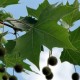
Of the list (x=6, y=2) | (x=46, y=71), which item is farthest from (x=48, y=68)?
(x=6, y=2)

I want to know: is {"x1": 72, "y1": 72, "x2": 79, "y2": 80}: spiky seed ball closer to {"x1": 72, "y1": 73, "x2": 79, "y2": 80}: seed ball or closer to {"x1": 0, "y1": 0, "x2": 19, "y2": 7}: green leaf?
{"x1": 72, "y1": 73, "x2": 79, "y2": 80}: seed ball

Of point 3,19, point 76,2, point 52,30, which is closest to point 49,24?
point 52,30

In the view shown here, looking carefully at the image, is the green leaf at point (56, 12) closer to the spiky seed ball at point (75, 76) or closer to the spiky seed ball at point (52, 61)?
the spiky seed ball at point (52, 61)

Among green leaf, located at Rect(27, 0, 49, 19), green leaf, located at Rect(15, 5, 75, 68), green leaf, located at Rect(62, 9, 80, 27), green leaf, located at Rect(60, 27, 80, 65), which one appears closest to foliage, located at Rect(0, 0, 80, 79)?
green leaf, located at Rect(15, 5, 75, 68)

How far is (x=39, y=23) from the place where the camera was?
2012 millimetres

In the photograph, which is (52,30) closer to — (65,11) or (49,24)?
(49,24)

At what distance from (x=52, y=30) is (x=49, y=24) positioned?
49 mm

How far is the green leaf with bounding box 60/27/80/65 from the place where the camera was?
Answer: 91.6 inches

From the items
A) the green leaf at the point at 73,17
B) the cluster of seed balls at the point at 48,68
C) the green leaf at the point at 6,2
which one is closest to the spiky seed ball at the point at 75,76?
the cluster of seed balls at the point at 48,68

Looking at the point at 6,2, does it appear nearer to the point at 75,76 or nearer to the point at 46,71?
the point at 46,71

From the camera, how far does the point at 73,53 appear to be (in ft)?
8.18

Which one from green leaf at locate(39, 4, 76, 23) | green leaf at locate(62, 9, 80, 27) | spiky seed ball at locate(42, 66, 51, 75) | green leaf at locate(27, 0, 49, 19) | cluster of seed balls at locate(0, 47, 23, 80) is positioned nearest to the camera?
green leaf at locate(39, 4, 76, 23)

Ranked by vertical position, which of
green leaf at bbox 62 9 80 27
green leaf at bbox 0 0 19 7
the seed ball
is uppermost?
green leaf at bbox 0 0 19 7

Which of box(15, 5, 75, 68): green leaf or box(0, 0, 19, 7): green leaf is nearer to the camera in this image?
box(15, 5, 75, 68): green leaf
